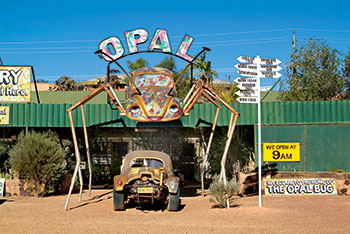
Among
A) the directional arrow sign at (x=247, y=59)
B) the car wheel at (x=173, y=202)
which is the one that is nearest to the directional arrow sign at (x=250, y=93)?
the directional arrow sign at (x=247, y=59)

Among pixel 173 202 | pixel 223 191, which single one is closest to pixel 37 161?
pixel 173 202

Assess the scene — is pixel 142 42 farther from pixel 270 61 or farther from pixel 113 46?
pixel 270 61

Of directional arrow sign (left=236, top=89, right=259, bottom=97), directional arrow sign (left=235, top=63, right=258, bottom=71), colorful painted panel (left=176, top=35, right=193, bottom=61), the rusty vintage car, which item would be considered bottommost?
the rusty vintage car

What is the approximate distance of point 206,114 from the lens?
1917 centimetres

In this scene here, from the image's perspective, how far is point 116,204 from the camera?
13.4m

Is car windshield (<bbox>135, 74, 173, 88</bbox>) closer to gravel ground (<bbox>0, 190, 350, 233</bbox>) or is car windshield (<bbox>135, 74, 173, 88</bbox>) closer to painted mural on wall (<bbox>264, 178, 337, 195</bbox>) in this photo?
gravel ground (<bbox>0, 190, 350, 233</bbox>)

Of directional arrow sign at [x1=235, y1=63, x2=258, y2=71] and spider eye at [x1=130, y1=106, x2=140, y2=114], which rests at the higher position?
directional arrow sign at [x1=235, y1=63, x2=258, y2=71]

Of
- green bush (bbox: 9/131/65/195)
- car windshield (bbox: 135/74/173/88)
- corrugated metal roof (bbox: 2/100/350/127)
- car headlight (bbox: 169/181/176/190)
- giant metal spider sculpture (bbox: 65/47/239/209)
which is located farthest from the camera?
corrugated metal roof (bbox: 2/100/350/127)

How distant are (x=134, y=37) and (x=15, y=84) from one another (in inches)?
242

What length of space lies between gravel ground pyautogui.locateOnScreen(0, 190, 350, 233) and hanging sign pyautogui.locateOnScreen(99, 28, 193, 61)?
5.83 meters

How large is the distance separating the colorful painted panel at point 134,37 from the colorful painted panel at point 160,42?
40cm

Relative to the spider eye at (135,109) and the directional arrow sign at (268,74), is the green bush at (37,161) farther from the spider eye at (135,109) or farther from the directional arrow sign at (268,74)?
the directional arrow sign at (268,74)

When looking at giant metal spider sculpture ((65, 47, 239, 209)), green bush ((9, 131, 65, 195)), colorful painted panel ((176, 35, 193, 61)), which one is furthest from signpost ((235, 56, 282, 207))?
green bush ((9, 131, 65, 195))

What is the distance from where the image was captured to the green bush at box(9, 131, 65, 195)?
1733 cm
